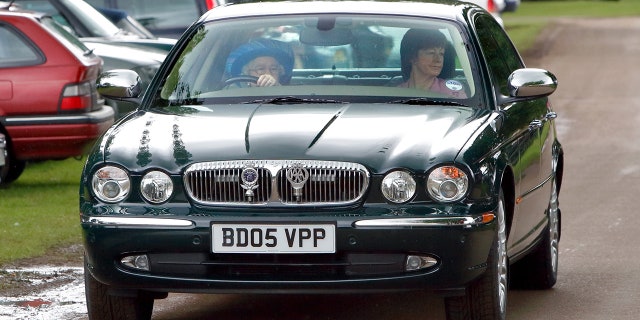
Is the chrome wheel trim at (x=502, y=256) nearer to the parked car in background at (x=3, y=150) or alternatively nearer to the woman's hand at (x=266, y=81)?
the woman's hand at (x=266, y=81)

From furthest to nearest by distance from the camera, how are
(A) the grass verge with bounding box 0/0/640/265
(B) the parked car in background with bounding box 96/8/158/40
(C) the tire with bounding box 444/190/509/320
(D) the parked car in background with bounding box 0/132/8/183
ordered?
1. (B) the parked car in background with bounding box 96/8/158/40
2. (D) the parked car in background with bounding box 0/132/8/183
3. (A) the grass verge with bounding box 0/0/640/265
4. (C) the tire with bounding box 444/190/509/320

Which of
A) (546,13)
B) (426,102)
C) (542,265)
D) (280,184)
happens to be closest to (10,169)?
(542,265)

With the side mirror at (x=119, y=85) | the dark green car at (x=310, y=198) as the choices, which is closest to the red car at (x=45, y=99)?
the side mirror at (x=119, y=85)

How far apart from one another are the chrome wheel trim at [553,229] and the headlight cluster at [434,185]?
2.11 meters

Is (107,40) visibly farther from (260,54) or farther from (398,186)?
(398,186)

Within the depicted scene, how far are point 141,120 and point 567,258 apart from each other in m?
3.41

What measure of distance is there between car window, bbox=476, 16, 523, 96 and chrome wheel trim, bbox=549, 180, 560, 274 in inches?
28.2

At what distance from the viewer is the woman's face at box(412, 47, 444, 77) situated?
24.9ft

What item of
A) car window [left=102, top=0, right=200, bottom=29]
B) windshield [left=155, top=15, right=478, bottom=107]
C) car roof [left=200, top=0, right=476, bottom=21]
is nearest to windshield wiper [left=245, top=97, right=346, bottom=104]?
windshield [left=155, top=15, right=478, bottom=107]

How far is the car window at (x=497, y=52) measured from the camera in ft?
25.8

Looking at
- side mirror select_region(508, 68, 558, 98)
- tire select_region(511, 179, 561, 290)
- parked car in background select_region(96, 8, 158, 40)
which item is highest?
side mirror select_region(508, 68, 558, 98)

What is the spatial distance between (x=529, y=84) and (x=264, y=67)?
4.16 feet

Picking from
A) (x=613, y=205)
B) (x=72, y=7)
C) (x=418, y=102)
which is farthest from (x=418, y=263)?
(x=72, y=7)

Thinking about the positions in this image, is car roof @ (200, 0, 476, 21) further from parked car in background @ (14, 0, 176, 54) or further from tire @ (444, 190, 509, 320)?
parked car in background @ (14, 0, 176, 54)
